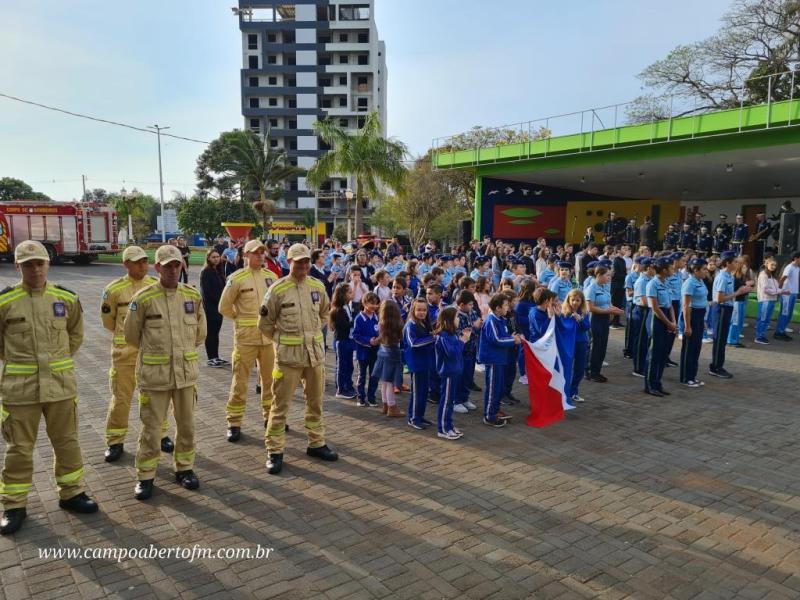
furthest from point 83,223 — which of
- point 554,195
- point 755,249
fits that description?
point 755,249

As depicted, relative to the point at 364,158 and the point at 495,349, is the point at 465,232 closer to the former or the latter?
the point at 364,158

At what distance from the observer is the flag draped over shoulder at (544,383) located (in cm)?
675

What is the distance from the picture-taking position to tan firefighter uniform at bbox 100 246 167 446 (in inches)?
211

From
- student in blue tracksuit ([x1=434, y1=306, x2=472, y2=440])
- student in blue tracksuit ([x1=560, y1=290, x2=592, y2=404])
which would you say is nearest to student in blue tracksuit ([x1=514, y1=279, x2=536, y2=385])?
student in blue tracksuit ([x1=560, y1=290, x2=592, y2=404])

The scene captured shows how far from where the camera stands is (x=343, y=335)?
758cm

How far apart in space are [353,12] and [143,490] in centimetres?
6809

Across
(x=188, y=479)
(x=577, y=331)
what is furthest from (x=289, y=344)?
(x=577, y=331)

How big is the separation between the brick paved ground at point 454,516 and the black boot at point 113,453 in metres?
0.12

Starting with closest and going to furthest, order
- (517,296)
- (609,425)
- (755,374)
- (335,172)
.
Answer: (609,425) < (517,296) < (755,374) < (335,172)

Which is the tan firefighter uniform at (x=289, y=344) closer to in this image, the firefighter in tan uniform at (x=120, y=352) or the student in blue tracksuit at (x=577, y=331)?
the firefighter in tan uniform at (x=120, y=352)

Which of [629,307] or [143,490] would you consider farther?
[629,307]

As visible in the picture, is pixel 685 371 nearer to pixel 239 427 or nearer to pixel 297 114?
pixel 239 427

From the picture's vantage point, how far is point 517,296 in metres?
8.33

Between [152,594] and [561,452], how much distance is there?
4040 mm
